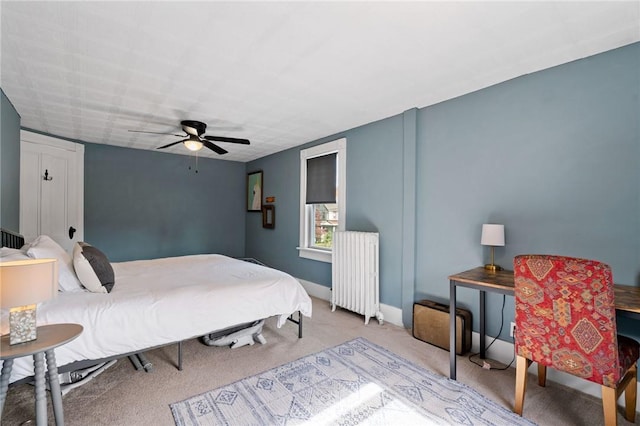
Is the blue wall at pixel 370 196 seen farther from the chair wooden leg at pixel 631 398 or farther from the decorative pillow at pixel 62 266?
the decorative pillow at pixel 62 266

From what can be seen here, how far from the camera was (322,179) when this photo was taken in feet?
14.6

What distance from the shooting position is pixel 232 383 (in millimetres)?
2199

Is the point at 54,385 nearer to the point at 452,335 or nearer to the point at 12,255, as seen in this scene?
the point at 12,255

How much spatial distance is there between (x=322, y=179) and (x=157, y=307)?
9.44 feet

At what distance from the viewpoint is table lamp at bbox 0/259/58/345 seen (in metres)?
1.36

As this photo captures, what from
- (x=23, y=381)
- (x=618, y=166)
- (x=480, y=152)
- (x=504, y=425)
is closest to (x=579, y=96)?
(x=618, y=166)

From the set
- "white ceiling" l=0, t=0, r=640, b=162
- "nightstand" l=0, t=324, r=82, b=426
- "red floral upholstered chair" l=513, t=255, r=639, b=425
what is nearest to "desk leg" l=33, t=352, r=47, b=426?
"nightstand" l=0, t=324, r=82, b=426

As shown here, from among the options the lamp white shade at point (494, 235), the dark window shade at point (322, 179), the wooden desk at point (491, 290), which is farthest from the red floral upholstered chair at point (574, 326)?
the dark window shade at point (322, 179)

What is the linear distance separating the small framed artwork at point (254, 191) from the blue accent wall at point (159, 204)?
21 cm

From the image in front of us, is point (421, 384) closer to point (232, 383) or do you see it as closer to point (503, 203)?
point (232, 383)

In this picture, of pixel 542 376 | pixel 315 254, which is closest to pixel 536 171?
Result: pixel 542 376

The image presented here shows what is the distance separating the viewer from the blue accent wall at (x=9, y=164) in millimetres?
2754

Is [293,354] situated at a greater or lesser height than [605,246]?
lesser

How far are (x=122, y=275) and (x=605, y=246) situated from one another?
13.3 feet
